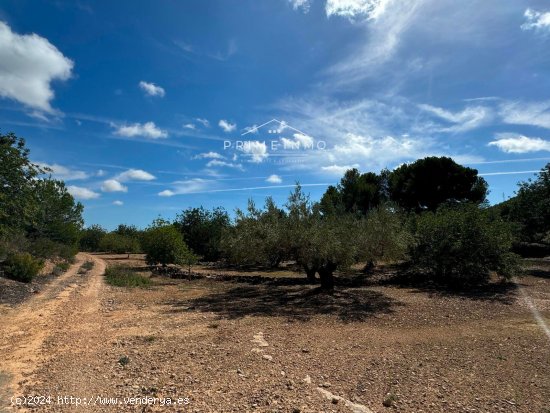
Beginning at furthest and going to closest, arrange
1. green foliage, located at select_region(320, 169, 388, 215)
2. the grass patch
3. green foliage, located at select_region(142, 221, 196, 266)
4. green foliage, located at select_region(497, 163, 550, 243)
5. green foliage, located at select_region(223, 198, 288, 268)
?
green foliage, located at select_region(320, 169, 388, 215)
green foliage, located at select_region(142, 221, 196, 266)
green foliage, located at select_region(497, 163, 550, 243)
the grass patch
green foliage, located at select_region(223, 198, 288, 268)

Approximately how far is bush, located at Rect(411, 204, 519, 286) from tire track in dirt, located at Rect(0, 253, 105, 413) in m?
15.3

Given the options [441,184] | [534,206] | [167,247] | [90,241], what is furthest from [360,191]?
[90,241]

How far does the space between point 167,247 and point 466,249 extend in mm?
20772

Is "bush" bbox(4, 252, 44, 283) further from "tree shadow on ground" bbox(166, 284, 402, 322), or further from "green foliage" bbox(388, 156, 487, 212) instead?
"green foliage" bbox(388, 156, 487, 212)

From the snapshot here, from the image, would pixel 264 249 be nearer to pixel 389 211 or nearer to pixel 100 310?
pixel 100 310

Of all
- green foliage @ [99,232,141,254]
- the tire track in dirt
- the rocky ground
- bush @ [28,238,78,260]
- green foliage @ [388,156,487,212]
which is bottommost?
the rocky ground

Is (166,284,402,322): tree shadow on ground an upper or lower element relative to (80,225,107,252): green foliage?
lower

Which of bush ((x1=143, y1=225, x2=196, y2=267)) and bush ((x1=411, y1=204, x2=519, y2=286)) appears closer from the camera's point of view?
bush ((x1=411, y1=204, x2=519, y2=286))

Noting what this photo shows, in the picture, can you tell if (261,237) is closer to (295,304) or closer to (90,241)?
(295,304)

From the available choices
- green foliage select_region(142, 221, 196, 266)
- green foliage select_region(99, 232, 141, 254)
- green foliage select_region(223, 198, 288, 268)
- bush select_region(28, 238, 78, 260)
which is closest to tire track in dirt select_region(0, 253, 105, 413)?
green foliage select_region(223, 198, 288, 268)

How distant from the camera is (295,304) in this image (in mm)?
14344

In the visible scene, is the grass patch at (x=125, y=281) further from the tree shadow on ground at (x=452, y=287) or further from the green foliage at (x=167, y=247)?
the tree shadow on ground at (x=452, y=287)

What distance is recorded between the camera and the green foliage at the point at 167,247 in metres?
28.1

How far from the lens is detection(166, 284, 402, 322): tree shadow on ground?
1257 centimetres
